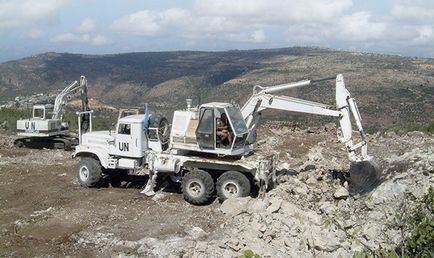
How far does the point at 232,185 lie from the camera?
42.9 feet

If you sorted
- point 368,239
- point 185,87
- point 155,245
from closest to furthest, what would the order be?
point 368,239, point 155,245, point 185,87

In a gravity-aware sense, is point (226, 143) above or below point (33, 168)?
above

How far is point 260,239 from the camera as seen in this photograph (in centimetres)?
1009

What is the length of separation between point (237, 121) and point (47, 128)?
12.8 m

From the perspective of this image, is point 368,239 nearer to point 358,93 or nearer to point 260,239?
point 260,239

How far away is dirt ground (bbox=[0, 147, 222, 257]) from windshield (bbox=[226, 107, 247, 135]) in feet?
6.51

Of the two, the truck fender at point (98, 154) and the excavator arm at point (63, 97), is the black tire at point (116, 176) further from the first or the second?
the excavator arm at point (63, 97)

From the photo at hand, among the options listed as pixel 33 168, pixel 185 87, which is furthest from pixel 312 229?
pixel 185 87

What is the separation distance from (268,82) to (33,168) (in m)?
43.3

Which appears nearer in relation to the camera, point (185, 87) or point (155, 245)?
point (155, 245)

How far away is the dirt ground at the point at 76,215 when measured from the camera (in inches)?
432

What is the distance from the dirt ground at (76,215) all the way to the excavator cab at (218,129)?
5.09 ft

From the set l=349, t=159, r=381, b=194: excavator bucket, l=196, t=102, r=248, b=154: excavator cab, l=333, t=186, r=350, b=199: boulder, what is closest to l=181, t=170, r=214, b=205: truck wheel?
l=196, t=102, r=248, b=154: excavator cab

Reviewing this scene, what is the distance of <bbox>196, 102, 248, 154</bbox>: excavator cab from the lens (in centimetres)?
1315
